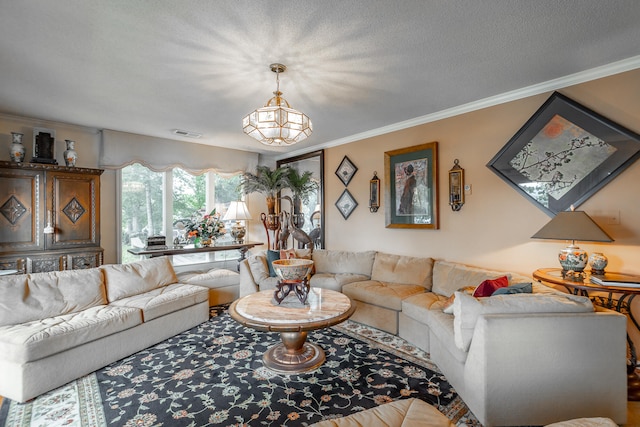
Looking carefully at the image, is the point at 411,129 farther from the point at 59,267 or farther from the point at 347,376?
the point at 59,267

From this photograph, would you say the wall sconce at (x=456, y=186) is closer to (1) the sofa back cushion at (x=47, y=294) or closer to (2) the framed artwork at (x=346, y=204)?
(2) the framed artwork at (x=346, y=204)

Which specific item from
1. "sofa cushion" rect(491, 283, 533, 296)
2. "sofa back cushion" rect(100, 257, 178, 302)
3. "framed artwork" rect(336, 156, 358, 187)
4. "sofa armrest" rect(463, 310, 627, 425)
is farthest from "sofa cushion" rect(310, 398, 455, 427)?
"framed artwork" rect(336, 156, 358, 187)

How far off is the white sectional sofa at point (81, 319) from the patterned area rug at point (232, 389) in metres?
0.13

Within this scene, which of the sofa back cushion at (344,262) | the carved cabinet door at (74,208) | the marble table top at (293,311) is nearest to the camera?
the marble table top at (293,311)

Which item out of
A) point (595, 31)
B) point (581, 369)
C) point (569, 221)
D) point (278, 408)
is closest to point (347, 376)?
point (278, 408)

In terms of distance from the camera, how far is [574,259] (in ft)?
8.09

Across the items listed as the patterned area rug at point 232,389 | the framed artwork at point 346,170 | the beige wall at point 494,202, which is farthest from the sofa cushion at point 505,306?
the framed artwork at point 346,170

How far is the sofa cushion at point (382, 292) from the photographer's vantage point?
3270 mm

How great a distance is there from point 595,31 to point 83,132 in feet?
19.2

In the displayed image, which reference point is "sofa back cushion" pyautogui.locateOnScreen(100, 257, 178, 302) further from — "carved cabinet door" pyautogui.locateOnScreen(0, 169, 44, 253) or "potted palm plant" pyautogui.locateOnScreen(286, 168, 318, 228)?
"potted palm plant" pyautogui.locateOnScreen(286, 168, 318, 228)

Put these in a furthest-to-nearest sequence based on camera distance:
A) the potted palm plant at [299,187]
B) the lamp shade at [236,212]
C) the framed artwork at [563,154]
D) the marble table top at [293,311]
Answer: the potted palm plant at [299,187] → the lamp shade at [236,212] → the framed artwork at [563,154] → the marble table top at [293,311]

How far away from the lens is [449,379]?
7.49ft

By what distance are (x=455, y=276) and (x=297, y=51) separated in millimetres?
2715

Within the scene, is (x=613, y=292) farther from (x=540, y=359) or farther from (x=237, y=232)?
(x=237, y=232)
